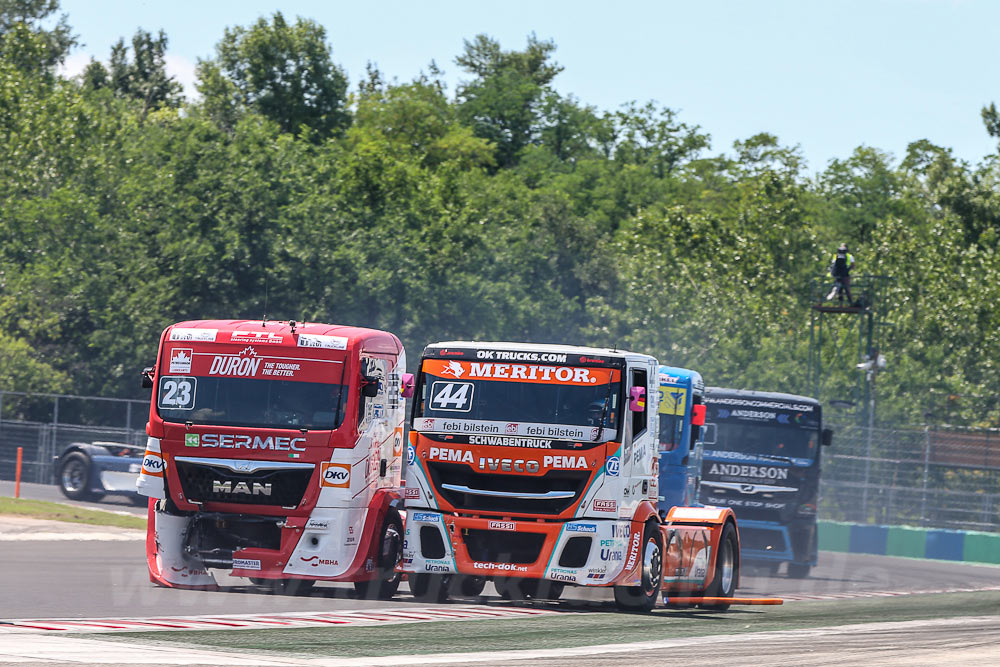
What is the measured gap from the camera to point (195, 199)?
44.6 metres

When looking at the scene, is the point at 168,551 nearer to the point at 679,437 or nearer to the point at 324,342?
the point at 324,342

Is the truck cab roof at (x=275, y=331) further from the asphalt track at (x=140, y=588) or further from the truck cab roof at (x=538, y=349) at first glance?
the asphalt track at (x=140, y=588)

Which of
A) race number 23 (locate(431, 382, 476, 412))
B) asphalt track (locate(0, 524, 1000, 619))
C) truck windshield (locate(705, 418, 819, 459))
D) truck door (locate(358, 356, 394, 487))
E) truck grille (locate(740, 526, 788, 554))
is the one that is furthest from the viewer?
truck windshield (locate(705, 418, 819, 459))

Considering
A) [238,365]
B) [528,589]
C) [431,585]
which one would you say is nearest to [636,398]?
[528,589]

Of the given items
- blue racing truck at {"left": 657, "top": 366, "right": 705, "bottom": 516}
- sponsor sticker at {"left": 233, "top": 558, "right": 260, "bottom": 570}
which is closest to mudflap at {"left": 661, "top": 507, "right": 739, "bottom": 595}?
blue racing truck at {"left": 657, "top": 366, "right": 705, "bottom": 516}

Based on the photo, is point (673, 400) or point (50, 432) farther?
point (50, 432)

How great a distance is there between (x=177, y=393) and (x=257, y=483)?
135 centimetres

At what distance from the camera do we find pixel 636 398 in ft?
52.7

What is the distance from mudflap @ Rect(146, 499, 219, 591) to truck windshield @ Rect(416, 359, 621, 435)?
112 inches

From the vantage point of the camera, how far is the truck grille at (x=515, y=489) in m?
15.7

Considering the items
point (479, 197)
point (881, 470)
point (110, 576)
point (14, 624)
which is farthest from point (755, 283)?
point (14, 624)

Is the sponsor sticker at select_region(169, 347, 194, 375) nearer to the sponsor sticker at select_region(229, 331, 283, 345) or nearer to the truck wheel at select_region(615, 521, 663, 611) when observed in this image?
the sponsor sticker at select_region(229, 331, 283, 345)

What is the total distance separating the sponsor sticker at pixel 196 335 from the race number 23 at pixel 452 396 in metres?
2.48

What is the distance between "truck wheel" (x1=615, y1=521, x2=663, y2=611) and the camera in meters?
16.3
